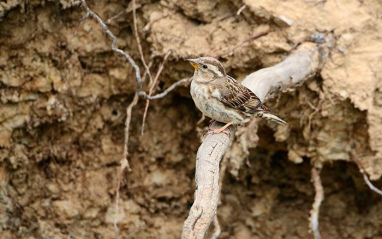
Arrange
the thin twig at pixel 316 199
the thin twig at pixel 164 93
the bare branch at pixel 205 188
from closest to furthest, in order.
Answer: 1. the bare branch at pixel 205 188
2. the thin twig at pixel 164 93
3. the thin twig at pixel 316 199

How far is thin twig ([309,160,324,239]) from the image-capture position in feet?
18.6

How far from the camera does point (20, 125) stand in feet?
19.4

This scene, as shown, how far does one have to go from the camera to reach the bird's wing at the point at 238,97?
479 cm

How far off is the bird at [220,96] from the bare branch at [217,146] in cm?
8

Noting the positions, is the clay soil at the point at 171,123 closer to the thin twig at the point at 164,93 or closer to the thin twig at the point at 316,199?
the thin twig at the point at 316,199

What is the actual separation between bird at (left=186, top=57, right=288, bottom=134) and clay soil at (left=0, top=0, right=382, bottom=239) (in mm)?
942

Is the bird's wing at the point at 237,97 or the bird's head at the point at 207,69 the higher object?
the bird's head at the point at 207,69

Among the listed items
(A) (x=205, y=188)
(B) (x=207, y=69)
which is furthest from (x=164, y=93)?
(A) (x=205, y=188)

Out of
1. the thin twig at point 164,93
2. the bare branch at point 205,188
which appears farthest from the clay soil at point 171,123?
the bare branch at point 205,188

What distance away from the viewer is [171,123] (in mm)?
6723

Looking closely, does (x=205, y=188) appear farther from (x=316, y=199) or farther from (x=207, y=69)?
(x=316, y=199)

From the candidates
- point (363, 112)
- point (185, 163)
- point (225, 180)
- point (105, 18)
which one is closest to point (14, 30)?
point (105, 18)

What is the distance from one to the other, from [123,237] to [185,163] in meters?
1.13

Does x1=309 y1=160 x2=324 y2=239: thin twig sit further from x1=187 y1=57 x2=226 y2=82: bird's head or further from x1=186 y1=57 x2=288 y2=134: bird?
x1=187 y1=57 x2=226 y2=82: bird's head
